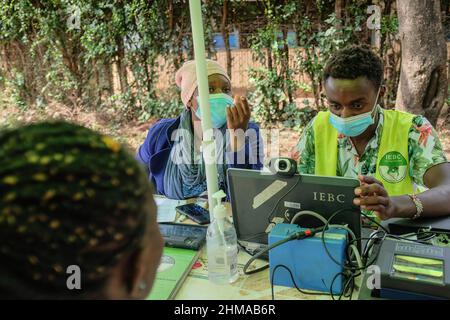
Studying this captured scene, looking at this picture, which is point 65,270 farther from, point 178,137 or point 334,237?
Answer: point 178,137

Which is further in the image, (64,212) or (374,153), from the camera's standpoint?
→ (374,153)

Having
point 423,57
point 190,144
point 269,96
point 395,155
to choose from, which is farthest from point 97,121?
point 395,155

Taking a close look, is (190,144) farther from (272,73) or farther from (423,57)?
(272,73)

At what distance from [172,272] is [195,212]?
1.58 ft

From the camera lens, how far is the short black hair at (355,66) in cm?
186

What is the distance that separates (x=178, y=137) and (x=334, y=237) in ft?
4.56

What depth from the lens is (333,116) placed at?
1972 millimetres

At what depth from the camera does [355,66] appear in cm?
187

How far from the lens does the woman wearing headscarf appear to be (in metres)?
2.20

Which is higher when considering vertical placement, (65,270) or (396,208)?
(65,270)

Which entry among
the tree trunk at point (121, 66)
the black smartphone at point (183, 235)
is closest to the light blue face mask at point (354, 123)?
the black smartphone at point (183, 235)

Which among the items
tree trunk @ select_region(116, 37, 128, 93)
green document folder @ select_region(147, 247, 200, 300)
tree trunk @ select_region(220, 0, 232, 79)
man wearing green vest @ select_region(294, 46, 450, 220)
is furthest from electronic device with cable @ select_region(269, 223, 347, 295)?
tree trunk @ select_region(116, 37, 128, 93)

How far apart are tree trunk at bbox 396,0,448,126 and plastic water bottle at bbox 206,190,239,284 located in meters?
2.44

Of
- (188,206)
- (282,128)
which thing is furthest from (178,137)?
(282,128)
